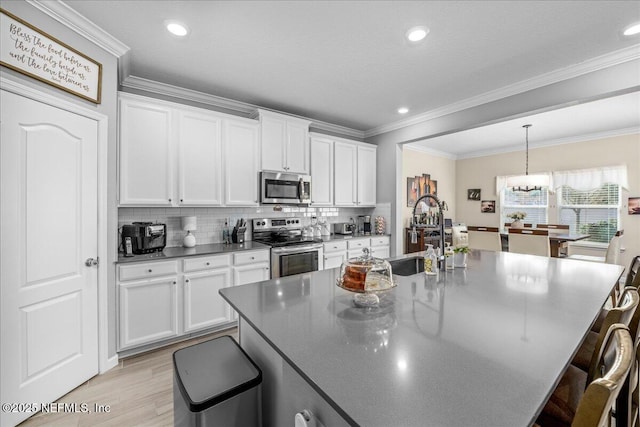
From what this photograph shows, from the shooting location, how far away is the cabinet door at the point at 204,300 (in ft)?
8.98

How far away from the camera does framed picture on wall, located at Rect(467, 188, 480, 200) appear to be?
6831mm

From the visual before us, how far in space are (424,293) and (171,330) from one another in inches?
94.1

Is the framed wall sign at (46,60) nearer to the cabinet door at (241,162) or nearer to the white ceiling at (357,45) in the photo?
the white ceiling at (357,45)

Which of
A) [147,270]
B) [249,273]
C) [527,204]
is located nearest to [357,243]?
[249,273]

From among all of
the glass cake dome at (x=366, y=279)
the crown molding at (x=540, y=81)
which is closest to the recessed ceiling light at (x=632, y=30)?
the crown molding at (x=540, y=81)

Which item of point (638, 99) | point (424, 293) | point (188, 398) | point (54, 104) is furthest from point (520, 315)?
point (638, 99)

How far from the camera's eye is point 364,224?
4.77m

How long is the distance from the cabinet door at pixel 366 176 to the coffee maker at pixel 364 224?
0.27m

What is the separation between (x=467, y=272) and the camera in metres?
1.96

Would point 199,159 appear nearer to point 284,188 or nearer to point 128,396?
point 284,188

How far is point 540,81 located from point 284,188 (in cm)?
301

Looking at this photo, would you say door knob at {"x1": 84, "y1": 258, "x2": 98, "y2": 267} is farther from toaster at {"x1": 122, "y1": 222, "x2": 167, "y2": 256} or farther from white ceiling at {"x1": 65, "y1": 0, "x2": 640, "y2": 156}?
white ceiling at {"x1": 65, "y1": 0, "x2": 640, "y2": 156}

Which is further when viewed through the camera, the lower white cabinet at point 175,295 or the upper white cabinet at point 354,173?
the upper white cabinet at point 354,173

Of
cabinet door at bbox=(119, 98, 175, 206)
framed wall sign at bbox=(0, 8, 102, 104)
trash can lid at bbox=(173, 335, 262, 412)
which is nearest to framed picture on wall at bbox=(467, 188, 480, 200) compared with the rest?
cabinet door at bbox=(119, 98, 175, 206)
